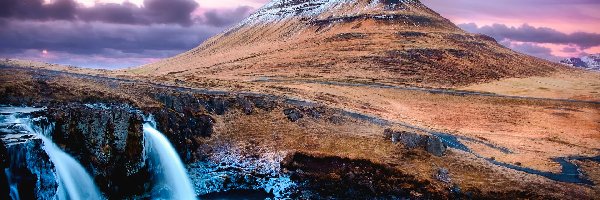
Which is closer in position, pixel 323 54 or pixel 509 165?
pixel 509 165

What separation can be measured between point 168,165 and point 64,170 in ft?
27.1

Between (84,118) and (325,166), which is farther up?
(84,118)

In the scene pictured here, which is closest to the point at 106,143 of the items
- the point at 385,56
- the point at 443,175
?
the point at 443,175

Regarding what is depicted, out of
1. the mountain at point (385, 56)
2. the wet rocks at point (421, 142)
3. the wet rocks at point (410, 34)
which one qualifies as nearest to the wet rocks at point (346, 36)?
the mountain at point (385, 56)

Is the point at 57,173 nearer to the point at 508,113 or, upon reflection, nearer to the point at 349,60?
the point at 508,113

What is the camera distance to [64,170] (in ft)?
78.3

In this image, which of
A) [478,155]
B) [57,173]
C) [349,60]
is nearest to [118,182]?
[57,173]

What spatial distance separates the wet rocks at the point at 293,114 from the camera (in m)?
44.4

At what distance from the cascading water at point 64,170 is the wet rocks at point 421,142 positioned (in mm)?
25439

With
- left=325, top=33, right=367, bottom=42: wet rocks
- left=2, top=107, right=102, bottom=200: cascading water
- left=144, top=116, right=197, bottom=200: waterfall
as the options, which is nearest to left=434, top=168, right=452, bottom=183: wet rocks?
left=144, top=116, right=197, bottom=200: waterfall

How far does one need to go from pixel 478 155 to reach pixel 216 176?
81.7 feet

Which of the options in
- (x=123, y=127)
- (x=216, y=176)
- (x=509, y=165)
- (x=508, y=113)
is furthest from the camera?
(x=508, y=113)

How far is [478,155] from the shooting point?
136 ft

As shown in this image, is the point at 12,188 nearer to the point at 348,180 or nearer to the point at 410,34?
the point at 348,180
